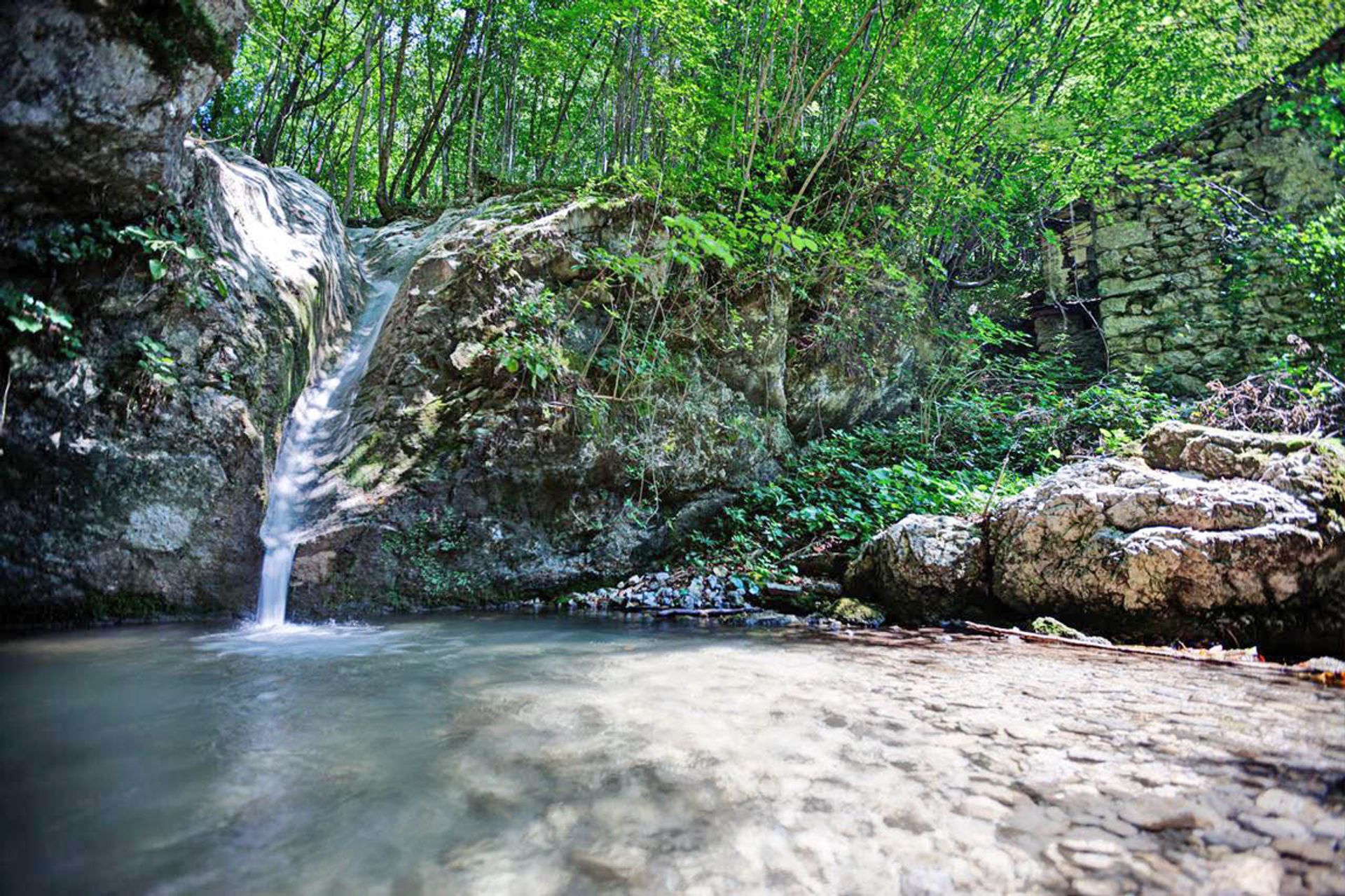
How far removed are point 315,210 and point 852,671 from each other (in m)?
7.84

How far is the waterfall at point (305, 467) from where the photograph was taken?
4.57 metres

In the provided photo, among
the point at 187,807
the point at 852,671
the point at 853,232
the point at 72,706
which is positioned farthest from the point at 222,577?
the point at 853,232

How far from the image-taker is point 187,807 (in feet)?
5.44

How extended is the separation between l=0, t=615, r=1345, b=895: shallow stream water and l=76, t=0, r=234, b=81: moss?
3534 millimetres

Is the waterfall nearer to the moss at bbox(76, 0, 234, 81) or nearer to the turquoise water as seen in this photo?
the turquoise water

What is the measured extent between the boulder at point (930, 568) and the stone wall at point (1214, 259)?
623 cm

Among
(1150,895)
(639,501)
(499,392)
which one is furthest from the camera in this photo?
(639,501)

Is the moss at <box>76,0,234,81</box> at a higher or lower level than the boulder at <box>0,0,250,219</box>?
higher

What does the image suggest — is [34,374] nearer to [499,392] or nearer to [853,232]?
[499,392]

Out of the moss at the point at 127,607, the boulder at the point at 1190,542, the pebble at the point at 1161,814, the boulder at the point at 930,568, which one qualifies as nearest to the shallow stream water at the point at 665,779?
the pebble at the point at 1161,814

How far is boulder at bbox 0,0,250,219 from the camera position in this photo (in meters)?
3.31

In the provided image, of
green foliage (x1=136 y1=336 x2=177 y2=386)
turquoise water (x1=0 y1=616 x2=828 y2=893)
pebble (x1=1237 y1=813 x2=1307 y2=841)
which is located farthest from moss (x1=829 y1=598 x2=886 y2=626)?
green foliage (x1=136 y1=336 x2=177 y2=386)

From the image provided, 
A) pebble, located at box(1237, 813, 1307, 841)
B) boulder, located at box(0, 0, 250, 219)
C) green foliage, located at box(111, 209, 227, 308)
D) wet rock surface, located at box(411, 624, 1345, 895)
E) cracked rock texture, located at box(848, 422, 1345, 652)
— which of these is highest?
boulder, located at box(0, 0, 250, 219)

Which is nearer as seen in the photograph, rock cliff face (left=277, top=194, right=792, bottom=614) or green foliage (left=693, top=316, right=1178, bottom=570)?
rock cliff face (left=277, top=194, right=792, bottom=614)
